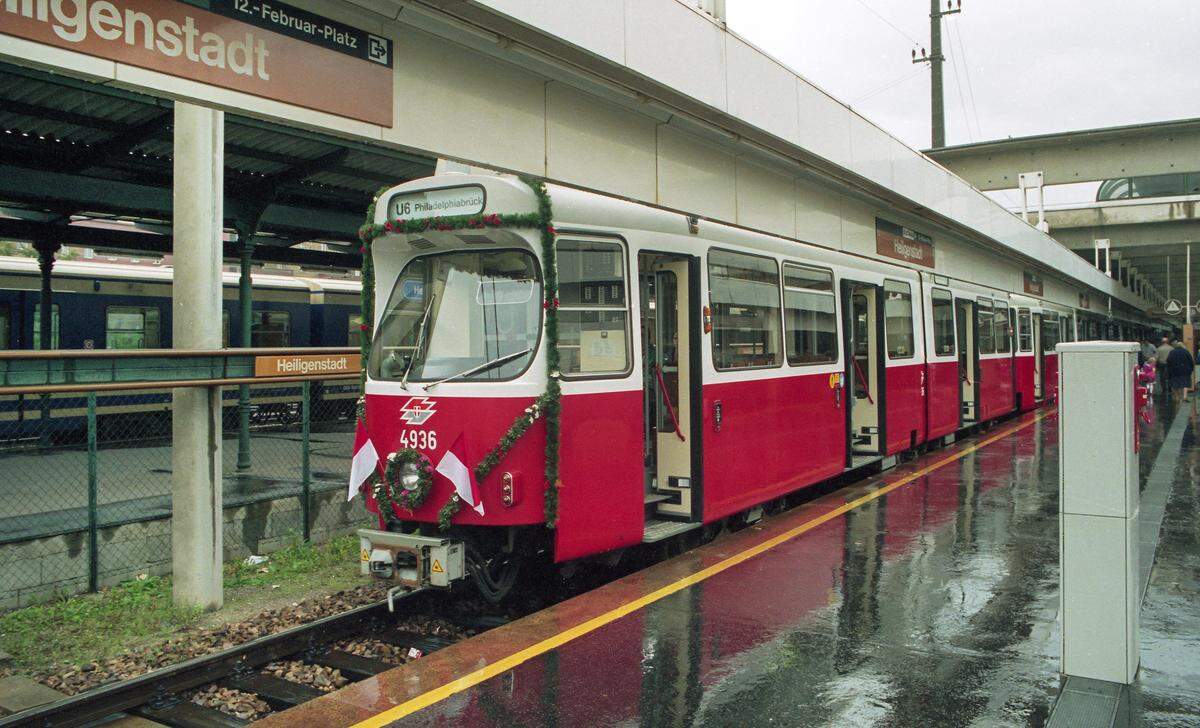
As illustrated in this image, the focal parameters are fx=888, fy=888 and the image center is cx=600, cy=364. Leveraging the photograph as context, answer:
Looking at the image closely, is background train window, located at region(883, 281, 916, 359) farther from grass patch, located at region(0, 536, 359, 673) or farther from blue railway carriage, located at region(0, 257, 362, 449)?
blue railway carriage, located at region(0, 257, 362, 449)

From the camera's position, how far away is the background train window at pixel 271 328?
19.3 metres

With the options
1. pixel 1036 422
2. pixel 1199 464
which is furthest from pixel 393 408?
pixel 1036 422

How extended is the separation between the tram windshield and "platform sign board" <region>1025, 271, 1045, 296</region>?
86.7 feet

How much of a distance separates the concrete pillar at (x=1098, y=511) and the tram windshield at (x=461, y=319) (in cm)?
327

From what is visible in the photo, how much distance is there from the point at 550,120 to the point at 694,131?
2474 millimetres

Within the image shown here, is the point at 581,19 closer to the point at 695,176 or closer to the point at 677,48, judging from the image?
the point at 677,48

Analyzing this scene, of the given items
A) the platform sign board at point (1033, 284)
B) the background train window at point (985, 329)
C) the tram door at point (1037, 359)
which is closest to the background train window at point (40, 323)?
the background train window at point (985, 329)

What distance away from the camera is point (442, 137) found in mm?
7652

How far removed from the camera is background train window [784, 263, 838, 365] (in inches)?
357

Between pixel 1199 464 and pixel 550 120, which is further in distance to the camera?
pixel 1199 464

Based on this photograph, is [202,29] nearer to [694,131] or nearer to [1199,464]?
[694,131]

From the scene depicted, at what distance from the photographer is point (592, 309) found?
6.38m

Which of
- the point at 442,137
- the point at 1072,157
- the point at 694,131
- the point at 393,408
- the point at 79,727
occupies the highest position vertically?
the point at 1072,157

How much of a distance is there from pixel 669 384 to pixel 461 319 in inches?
85.4
